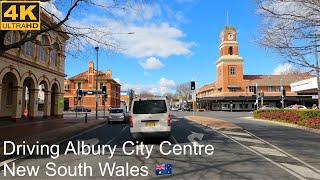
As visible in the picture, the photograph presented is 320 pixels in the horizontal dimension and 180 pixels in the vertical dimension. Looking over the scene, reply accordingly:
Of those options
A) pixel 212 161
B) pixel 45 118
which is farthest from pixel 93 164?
pixel 45 118

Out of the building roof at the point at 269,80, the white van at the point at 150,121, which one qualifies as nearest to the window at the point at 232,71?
the building roof at the point at 269,80

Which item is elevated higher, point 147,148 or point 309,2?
point 309,2

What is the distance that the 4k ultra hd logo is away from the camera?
395 inches

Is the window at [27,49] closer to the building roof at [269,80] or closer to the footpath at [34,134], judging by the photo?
the footpath at [34,134]

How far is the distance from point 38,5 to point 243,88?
83.0 meters

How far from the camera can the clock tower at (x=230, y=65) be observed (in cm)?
8906

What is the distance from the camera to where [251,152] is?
11727 mm

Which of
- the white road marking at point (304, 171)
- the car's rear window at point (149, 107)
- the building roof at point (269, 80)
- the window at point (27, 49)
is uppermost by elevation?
the building roof at point (269, 80)

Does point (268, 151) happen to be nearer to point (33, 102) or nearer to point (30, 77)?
point (30, 77)

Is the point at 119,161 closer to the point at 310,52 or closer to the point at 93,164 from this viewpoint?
the point at 93,164

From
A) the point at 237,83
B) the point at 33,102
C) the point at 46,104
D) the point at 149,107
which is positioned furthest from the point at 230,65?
the point at 149,107

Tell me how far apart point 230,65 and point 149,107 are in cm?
7876

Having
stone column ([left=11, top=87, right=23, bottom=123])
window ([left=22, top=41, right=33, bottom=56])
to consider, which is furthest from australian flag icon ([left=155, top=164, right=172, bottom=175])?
window ([left=22, top=41, right=33, bottom=56])

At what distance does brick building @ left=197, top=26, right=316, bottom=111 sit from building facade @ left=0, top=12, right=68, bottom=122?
54881mm
